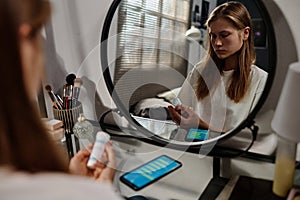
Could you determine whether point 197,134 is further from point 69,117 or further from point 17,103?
point 17,103

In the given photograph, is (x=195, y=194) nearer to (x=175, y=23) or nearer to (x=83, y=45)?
(x=175, y=23)

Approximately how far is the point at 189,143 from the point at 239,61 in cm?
24

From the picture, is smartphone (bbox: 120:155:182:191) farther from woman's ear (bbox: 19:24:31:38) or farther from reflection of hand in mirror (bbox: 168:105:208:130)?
woman's ear (bbox: 19:24:31:38)

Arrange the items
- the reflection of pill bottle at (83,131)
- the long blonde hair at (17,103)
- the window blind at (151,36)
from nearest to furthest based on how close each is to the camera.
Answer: the long blonde hair at (17,103) → the window blind at (151,36) → the reflection of pill bottle at (83,131)

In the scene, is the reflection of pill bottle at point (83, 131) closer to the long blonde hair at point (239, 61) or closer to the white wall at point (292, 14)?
the long blonde hair at point (239, 61)

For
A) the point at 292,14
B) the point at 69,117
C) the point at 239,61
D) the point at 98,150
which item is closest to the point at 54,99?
the point at 69,117

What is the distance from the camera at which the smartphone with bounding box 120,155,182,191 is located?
0.75 m

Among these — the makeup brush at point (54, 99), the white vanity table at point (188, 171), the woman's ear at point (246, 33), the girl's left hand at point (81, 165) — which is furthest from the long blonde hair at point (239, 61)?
the makeup brush at point (54, 99)

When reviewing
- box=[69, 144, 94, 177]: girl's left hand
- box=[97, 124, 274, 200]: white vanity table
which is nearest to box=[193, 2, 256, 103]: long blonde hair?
box=[97, 124, 274, 200]: white vanity table

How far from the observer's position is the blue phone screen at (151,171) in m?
0.75

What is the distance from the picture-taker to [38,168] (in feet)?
1.24

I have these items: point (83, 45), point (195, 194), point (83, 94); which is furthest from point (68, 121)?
point (195, 194)

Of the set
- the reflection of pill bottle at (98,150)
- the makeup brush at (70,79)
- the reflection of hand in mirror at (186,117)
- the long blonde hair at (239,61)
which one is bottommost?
the reflection of pill bottle at (98,150)

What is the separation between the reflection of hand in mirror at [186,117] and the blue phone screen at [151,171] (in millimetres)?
96
